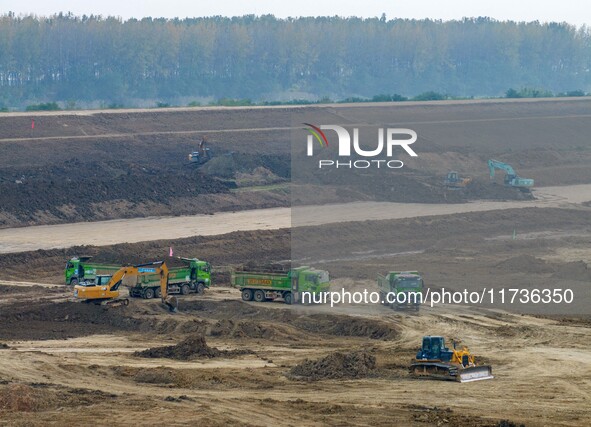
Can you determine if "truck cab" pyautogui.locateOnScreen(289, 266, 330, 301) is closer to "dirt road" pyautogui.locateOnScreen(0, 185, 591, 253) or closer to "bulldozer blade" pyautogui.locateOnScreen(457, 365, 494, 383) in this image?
"bulldozer blade" pyautogui.locateOnScreen(457, 365, 494, 383)

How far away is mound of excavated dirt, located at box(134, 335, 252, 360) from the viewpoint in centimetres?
3338

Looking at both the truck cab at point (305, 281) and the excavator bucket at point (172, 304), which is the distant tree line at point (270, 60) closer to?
the truck cab at point (305, 281)

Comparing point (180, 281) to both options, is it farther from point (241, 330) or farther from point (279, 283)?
point (241, 330)

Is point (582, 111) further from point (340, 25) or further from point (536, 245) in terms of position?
point (340, 25)

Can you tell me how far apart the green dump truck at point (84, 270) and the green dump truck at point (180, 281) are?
4.60 ft

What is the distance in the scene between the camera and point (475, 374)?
3053 cm

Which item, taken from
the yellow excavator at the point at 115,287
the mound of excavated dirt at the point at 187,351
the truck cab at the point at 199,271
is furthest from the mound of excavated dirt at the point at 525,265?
the mound of excavated dirt at the point at 187,351

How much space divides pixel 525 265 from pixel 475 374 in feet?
61.6

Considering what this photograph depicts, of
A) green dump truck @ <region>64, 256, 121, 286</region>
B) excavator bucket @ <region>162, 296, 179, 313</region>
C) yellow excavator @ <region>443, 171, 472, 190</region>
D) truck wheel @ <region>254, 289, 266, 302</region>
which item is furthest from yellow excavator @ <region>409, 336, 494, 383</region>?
yellow excavator @ <region>443, 171, 472, 190</region>

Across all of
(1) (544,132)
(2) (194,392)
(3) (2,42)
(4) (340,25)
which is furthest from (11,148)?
(4) (340,25)

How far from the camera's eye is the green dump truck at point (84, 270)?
144ft

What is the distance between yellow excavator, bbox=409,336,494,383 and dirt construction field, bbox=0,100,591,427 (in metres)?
0.50

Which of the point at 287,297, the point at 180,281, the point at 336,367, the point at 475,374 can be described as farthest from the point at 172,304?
the point at 475,374

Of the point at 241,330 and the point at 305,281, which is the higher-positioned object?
the point at 305,281
